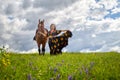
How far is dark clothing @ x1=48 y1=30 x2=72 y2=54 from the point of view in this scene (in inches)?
824

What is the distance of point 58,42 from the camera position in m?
20.9

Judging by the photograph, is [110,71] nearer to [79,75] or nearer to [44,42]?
[79,75]

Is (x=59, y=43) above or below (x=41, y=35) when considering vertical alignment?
below

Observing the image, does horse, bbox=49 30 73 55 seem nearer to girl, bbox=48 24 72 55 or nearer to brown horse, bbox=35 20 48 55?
girl, bbox=48 24 72 55

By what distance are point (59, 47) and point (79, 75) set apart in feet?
37.4

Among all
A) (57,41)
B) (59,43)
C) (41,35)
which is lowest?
(59,43)

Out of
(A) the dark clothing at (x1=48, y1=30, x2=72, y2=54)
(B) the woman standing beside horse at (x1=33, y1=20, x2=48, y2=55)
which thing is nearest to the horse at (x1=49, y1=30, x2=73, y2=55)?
(A) the dark clothing at (x1=48, y1=30, x2=72, y2=54)

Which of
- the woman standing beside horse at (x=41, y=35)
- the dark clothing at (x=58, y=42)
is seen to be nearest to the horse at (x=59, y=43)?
the dark clothing at (x=58, y=42)

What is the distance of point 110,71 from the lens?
Result: 34.1 feet

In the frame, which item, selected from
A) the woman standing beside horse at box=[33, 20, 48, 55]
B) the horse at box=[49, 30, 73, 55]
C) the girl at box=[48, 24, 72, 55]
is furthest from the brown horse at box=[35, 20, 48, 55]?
the horse at box=[49, 30, 73, 55]

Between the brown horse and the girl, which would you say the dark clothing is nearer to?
the girl

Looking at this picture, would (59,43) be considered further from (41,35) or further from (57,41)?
(41,35)

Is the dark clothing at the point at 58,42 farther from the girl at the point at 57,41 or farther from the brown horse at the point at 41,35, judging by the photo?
the brown horse at the point at 41,35

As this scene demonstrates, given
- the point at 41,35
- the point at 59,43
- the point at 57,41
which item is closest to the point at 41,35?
the point at 41,35
